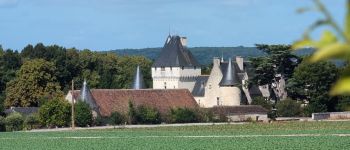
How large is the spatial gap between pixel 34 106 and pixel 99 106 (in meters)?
21.1

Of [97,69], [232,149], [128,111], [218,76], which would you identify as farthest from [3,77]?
[232,149]

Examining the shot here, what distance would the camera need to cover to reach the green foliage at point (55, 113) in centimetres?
6334

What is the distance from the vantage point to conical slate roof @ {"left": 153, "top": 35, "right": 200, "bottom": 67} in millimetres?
94875

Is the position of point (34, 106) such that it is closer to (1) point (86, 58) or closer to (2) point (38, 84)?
(2) point (38, 84)

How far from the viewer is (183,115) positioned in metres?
69.0

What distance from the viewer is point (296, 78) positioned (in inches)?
3027

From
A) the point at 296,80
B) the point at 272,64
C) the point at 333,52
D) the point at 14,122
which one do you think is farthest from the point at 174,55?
the point at 333,52

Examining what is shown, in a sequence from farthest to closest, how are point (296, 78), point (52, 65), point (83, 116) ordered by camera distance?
1. point (52, 65)
2. point (296, 78)
3. point (83, 116)

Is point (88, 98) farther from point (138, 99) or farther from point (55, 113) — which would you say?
point (55, 113)

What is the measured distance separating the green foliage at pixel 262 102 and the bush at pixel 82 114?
18891 mm

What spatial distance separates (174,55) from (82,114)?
3213 cm

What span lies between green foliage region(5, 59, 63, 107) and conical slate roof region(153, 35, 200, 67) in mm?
12257

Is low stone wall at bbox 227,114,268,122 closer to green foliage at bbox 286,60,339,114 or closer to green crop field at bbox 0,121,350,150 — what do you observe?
green foliage at bbox 286,60,339,114

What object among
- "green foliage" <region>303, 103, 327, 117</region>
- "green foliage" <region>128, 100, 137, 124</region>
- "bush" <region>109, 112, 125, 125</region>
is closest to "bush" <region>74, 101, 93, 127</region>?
"bush" <region>109, 112, 125, 125</region>
